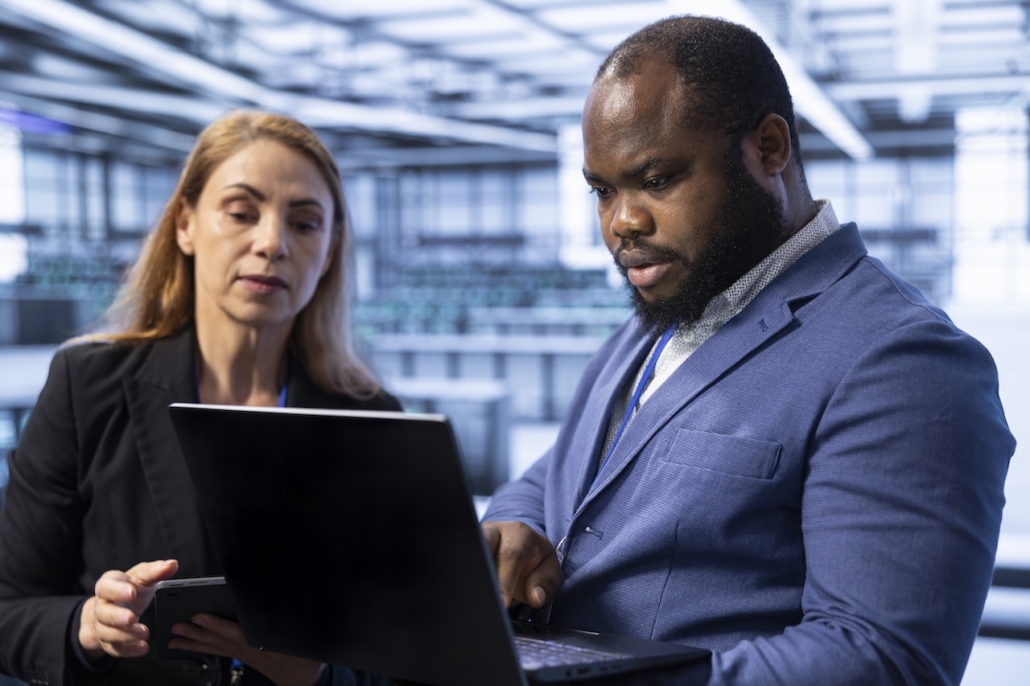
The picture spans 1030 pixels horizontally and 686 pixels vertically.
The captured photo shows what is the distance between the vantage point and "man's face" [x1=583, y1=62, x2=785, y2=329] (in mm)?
1212

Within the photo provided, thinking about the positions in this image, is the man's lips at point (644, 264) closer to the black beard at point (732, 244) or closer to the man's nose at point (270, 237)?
the black beard at point (732, 244)

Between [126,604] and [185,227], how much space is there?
868 mm

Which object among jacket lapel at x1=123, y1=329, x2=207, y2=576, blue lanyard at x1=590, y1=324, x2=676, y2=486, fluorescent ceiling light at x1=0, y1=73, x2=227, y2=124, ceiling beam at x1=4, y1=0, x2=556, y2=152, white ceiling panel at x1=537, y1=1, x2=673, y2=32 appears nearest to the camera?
blue lanyard at x1=590, y1=324, x2=676, y2=486

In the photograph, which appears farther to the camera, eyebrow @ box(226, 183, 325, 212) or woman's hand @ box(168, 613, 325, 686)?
eyebrow @ box(226, 183, 325, 212)

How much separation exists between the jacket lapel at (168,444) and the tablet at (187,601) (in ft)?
1.30

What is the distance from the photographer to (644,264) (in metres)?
1.28

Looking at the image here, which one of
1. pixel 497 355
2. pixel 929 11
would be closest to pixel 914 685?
pixel 929 11

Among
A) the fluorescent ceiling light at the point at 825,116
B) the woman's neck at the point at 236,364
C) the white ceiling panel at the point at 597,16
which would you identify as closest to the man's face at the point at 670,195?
the woman's neck at the point at 236,364

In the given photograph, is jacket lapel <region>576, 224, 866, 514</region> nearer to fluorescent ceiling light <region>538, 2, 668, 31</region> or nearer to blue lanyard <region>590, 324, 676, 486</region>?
blue lanyard <region>590, 324, 676, 486</region>

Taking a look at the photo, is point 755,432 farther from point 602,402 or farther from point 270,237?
point 270,237

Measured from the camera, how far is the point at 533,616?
1278 mm

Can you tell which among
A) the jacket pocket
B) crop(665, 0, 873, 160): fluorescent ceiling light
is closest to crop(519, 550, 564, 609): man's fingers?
the jacket pocket

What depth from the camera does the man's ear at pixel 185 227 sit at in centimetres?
184

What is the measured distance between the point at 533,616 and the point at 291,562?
0.39 metres
